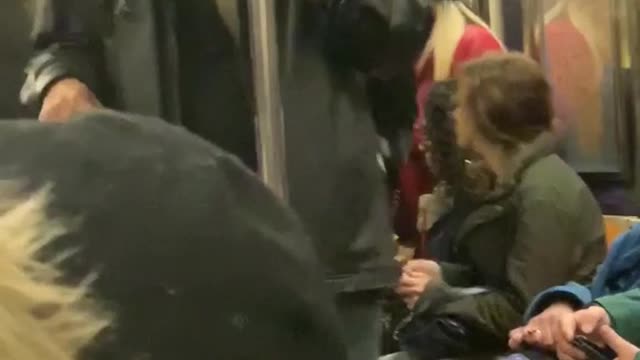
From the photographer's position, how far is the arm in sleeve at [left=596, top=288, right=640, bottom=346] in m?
1.26

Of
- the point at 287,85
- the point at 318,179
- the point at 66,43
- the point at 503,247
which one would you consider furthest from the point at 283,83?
the point at 503,247

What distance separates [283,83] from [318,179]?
0.40 ft

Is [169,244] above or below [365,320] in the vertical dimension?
above

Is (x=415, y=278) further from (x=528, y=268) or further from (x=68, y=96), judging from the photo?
(x=68, y=96)

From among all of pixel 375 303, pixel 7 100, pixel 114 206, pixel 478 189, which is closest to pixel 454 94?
pixel 478 189

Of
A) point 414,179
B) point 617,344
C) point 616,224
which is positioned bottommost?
point 616,224

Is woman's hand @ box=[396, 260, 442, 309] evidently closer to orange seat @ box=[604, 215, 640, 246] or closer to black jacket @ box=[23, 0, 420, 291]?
black jacket @ box=[23, 0, 420, 291]

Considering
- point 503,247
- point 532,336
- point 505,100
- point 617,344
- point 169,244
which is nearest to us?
point 169,244

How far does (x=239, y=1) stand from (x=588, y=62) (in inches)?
41.4

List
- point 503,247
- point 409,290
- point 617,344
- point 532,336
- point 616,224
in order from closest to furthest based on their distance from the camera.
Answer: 1. point 617,344
2. point 532,336
3. point 409,290
4. point 503,247
5. point 616,224

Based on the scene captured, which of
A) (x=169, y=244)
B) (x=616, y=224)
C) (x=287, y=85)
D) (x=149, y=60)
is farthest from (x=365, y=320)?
(x=169, y=244)

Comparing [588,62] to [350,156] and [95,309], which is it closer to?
[350,156]

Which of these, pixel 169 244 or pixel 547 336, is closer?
pixel 169 244

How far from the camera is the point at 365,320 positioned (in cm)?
138
